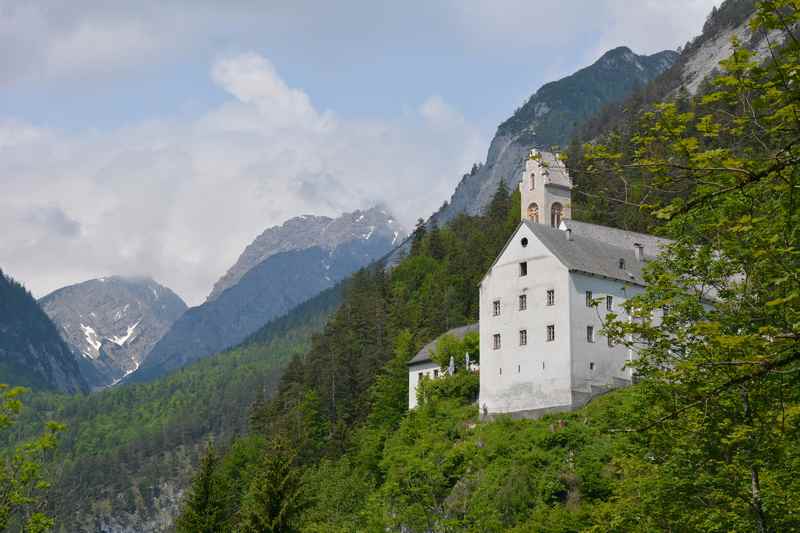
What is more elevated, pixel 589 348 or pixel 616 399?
pixel 589 348

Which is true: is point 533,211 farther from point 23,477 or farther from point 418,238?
point 418,238

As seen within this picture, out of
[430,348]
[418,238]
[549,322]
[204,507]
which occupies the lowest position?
[204,507]

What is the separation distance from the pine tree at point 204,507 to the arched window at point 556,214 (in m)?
34.3

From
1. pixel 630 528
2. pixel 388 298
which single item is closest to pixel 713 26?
pixel 388 298

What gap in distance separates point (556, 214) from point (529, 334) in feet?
60.8

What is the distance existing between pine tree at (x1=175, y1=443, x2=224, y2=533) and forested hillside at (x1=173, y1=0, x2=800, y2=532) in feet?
0.36

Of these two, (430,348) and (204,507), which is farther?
(430,348)

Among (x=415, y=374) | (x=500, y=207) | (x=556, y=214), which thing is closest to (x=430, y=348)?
(x=415, y=374)

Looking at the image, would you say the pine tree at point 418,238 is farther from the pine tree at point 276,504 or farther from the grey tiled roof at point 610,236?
the pine tree at point 276,504

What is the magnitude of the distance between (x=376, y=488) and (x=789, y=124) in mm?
60780

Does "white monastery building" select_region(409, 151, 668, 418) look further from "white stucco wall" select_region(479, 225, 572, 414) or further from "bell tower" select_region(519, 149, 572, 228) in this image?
"bell tower" select_region(519, 149, 572, 228)

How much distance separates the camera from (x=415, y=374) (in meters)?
77.1

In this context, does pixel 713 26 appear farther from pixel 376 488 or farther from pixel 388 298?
pixel 376 488

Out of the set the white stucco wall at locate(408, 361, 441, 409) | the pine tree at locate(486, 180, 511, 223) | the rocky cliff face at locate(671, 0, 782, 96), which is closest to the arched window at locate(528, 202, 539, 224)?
the white stucco wall at locate(408, 361, 441, 409)
